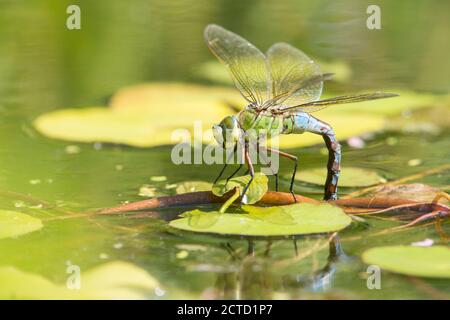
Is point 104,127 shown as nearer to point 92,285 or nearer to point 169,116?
point 169,116

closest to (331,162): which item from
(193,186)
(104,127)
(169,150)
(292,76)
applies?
(292,76)

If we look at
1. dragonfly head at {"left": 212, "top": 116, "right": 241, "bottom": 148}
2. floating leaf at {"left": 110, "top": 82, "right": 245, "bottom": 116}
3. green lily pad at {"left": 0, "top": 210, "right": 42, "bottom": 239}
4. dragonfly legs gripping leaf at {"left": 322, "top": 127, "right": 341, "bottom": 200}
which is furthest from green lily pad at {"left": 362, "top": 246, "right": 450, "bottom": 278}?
floating leaf at {"left": 110, "top": 82, "right": 245, "bottom": 116}

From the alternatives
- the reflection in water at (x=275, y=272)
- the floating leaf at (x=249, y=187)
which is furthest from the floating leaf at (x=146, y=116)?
the reflection in water at (x=275, y=272)

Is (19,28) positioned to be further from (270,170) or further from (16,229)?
(16,229)

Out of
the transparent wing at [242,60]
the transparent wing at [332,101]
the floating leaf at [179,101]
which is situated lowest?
the floating leaf at [179,101]

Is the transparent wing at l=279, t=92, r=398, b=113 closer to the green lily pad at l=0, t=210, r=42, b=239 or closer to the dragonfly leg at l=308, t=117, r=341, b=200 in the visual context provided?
the dragonfly leg at l=308, t=117, r=341, b=200

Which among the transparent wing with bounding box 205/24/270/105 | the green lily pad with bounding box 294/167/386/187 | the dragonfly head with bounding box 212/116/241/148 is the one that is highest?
the transparent wing with bounding box 205/24/270/105

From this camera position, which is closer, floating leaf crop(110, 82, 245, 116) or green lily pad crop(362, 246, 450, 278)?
green lily pad crop(362, 246, 450, 278)

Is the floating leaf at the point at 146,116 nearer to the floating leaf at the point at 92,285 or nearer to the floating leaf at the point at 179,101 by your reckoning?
the floating leaf at the point at 179,101
